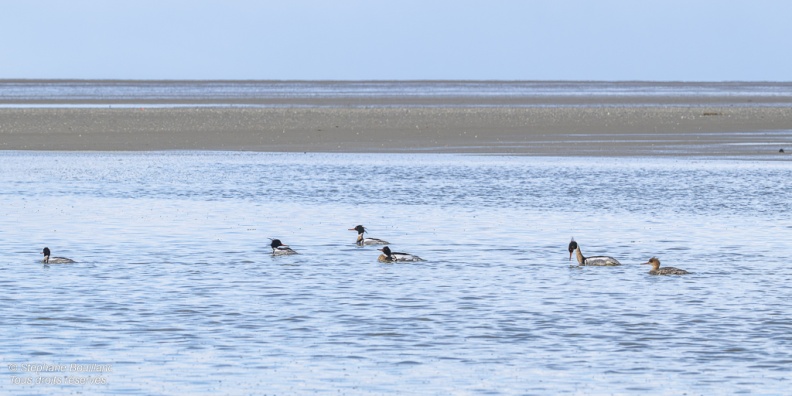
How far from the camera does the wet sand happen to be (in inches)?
1544

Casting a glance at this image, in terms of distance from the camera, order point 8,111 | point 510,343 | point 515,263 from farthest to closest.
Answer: point 8,111 < point 515,263 < point 510,343

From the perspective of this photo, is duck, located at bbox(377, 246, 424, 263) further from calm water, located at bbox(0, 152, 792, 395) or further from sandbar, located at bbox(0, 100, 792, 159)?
sandbar, located at bbox(0, 100, 792, 159)

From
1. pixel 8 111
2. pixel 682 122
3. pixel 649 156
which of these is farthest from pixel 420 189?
pixel 8 111

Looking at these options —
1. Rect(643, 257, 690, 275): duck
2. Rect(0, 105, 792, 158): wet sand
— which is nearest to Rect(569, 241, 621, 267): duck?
Rect(643, 257, 690, 275): duck

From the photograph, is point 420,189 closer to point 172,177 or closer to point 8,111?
point 172,177

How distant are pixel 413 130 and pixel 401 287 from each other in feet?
102

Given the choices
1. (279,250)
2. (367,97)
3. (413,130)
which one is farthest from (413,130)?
(367,97)

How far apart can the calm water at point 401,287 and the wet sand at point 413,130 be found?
10.5m

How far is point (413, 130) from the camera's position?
46.2 m

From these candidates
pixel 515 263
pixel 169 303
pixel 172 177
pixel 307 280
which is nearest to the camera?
pixel 169 303

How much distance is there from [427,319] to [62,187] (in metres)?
16.0

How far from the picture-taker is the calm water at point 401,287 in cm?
1085

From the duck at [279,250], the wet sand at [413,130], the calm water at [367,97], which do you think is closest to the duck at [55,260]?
the duck at [279,250]

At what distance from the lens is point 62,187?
27.5 metres
